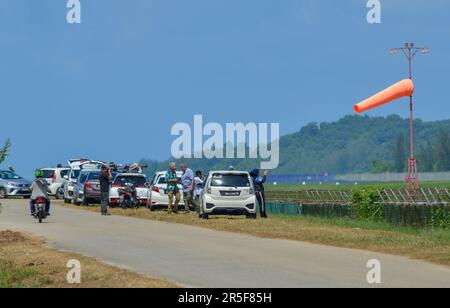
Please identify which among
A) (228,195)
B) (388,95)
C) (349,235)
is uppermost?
(388,95)

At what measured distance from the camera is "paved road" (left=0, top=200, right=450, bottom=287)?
639 inches

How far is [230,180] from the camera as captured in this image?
3528cm

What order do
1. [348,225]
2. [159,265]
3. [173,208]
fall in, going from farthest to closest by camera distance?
[173,208], [348,225], [159,265]

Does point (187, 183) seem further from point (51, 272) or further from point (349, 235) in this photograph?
point (51, 272)

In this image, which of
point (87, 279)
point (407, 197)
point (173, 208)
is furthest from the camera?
point (407, 197)

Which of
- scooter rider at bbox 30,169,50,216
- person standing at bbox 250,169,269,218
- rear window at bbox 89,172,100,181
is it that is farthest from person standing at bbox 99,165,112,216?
rear window at bbox 89,172,100,181

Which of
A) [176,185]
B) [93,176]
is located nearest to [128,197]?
[93,176]

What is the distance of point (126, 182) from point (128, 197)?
3.69ft

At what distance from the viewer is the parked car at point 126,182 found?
45312 mm

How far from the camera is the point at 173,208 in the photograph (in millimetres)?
40594

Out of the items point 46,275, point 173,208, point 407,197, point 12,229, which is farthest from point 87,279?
A: point 407,197

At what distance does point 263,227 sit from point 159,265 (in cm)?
1173

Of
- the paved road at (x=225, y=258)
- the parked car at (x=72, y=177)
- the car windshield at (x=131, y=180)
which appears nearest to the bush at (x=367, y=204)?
the car windshield at (x=131, y=180)
